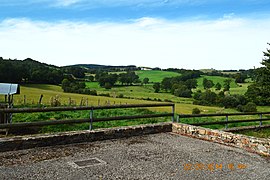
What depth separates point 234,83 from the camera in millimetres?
85688

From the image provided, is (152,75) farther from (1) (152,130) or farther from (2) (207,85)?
(1) (152,130)

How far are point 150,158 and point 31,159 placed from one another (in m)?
2.67

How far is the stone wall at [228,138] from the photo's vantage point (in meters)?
7.42

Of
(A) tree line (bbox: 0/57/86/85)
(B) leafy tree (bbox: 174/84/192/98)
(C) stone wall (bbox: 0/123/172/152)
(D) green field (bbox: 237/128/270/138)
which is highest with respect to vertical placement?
(A) tree line (bbox: 0/57/86/85)

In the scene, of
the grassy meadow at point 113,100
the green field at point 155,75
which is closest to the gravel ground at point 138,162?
the grassy meadow at point 113,100

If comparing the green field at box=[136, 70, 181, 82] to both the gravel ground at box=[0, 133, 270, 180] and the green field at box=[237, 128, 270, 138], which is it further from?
the gravel ground at box=[0, 133, 270, 180]

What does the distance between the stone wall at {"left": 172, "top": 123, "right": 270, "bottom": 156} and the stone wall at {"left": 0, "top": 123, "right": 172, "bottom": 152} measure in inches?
29.3

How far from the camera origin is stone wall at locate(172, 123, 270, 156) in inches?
292

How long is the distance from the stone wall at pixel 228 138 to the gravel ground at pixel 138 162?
269 millimetres

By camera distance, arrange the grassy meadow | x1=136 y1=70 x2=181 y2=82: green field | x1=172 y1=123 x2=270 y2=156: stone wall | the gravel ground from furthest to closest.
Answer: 1. x1=136 y1=70 x2=181 y2=82: green field
2. the grassy meadow
3. x1=172 y1=123 x2=270 y2=156: stone wall
4. the gravel ground

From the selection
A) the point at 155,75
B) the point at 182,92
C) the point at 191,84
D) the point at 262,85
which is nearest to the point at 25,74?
the point at 182,92

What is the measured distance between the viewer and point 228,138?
8.38 metres

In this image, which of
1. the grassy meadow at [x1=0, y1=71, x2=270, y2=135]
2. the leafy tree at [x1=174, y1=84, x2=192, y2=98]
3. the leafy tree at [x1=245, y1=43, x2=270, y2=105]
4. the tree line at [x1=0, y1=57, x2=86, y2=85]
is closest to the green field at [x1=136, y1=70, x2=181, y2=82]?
the grassy meadow at [x1=0, y1=71, x2=270, y2=135]

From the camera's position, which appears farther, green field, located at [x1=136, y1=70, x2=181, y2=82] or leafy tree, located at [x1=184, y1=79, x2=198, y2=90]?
green field, located at [x1=136, y1=70, x2=181, y2=82]
